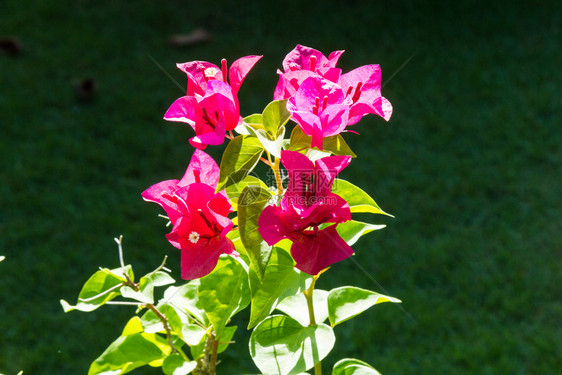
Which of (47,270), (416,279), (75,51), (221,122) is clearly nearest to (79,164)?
(47,270)

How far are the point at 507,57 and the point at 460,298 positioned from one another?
1.86 metres

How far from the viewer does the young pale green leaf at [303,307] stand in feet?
2.30

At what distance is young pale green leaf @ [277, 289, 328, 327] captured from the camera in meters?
0.70

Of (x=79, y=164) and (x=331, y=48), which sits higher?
(x=331, y=48)

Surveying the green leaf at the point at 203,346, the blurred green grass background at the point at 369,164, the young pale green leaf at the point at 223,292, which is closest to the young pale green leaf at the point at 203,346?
the green leaf at the point at 203,346

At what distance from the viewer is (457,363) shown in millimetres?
1838

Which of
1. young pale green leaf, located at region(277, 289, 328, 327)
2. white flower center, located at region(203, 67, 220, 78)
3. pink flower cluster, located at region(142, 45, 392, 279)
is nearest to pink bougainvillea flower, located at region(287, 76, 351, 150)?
pink flower cluster, located at region(142, 45, 392, 279)

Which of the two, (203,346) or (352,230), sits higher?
(352,230)

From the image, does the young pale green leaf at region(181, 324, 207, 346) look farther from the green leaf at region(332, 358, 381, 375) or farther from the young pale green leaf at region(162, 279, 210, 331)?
the green leaf at region(332, 358, 381, 375)

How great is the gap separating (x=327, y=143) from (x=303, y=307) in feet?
0.74

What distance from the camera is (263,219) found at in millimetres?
553

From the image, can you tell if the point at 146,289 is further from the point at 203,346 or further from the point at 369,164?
the point at 369,164

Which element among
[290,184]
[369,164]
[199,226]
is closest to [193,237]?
[199,226]

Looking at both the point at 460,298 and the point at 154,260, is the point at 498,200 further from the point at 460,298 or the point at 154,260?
the point at 154,260
